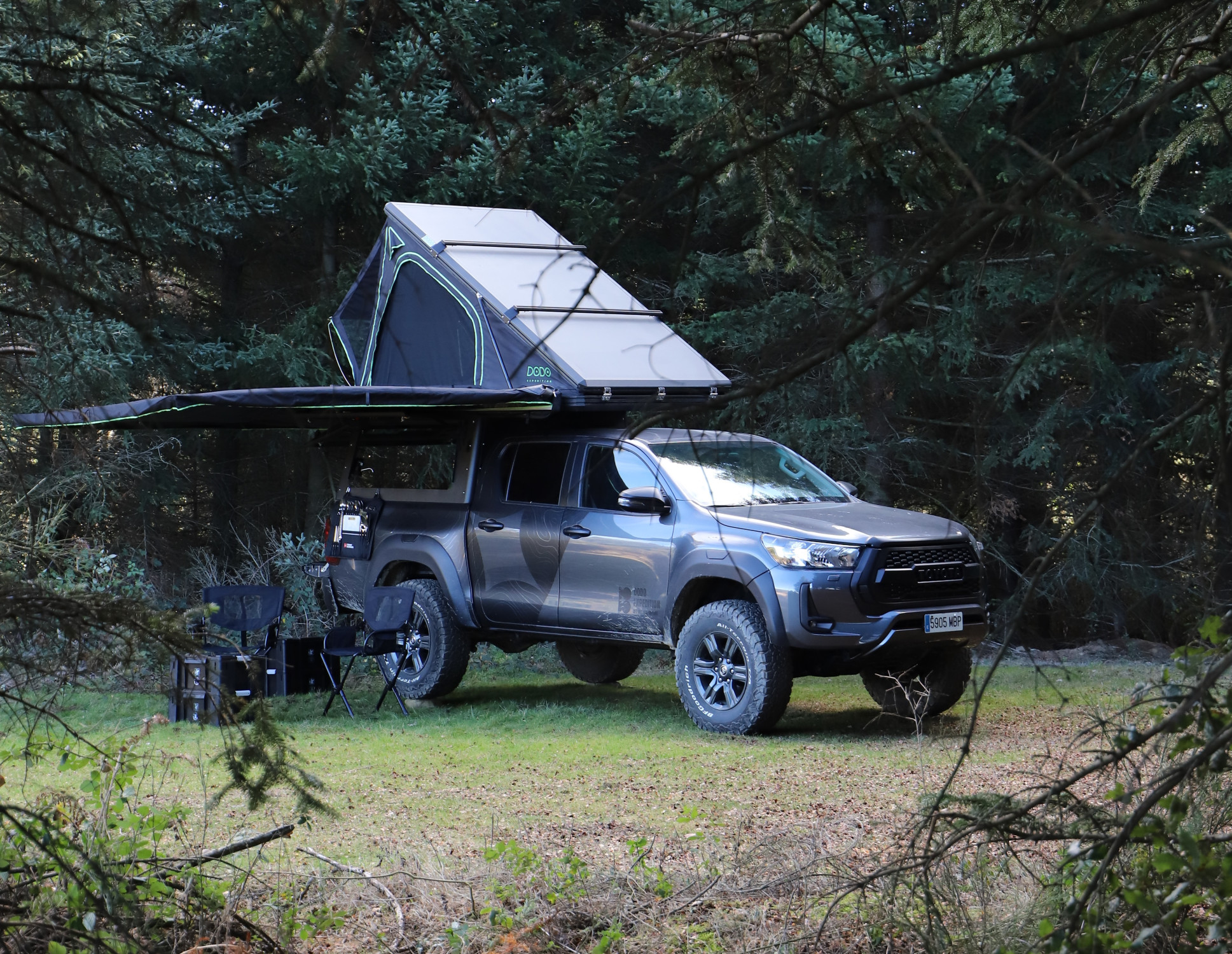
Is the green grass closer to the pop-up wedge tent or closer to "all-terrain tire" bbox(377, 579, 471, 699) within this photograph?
"all-terrain tire" bbox(377, 579, 471, 699)

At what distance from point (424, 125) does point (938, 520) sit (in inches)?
333

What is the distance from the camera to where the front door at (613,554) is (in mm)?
9039

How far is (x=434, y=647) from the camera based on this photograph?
33.3ft

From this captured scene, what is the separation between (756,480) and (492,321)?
2377mm

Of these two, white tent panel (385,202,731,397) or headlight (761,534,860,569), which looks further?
white tent panel (385,202,731,397)

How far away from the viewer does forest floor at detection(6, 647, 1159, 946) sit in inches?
211

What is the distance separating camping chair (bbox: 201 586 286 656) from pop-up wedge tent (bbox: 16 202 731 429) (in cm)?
123

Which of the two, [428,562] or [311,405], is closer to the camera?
[311,405]

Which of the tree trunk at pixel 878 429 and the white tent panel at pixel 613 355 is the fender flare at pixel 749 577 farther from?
the tree trunk at pixel 878 429

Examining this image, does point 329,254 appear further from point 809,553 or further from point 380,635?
point 809,553

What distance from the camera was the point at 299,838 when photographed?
585 centimetres

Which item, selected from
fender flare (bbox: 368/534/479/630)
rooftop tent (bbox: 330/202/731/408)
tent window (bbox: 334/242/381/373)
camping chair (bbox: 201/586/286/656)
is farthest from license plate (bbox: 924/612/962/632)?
tent window (bbox: 334/242/381/373)

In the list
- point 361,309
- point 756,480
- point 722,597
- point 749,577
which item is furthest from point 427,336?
point 749,577

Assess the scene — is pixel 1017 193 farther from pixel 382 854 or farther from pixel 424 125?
pixel 424 125
